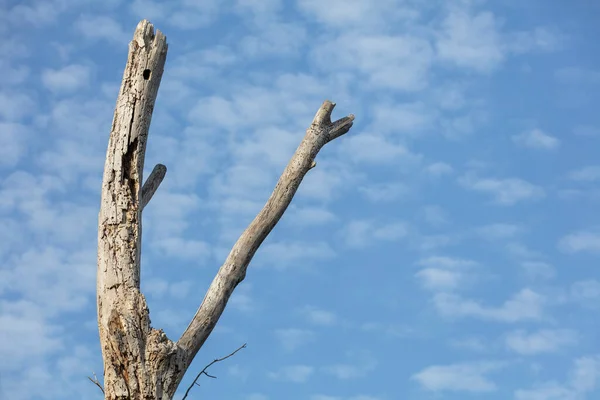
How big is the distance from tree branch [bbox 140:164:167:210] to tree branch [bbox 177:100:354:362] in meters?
0.87

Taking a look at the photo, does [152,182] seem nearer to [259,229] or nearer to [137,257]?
[137,257]

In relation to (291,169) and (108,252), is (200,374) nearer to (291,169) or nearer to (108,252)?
(108,252)

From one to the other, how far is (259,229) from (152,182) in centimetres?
104

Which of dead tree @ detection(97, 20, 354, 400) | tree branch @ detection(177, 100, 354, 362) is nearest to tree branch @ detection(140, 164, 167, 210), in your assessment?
dead tree @ detection(97, 20, 354, 400)

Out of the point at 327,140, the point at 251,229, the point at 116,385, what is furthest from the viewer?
the point at 327,140

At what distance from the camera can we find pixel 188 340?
20.1 ft

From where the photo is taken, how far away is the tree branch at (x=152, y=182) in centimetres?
655

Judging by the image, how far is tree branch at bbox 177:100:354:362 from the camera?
622cm

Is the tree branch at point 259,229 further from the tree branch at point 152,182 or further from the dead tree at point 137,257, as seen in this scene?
the tree branch at point 152,182

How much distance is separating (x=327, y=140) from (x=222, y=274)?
172 centimetres

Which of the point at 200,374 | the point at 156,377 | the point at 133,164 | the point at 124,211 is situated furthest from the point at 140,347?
the point at 133,164

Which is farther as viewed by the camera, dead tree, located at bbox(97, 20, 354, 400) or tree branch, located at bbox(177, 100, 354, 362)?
tree branch, located at bbox(177, 100, 354, 362)

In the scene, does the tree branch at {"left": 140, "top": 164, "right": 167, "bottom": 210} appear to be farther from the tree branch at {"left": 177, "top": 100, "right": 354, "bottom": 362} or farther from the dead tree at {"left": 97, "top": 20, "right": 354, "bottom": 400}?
the tree branch at {"left": 177, "top": 100, "right": 354, "bottom": 362}

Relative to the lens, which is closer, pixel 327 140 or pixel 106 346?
pixel 106 346
